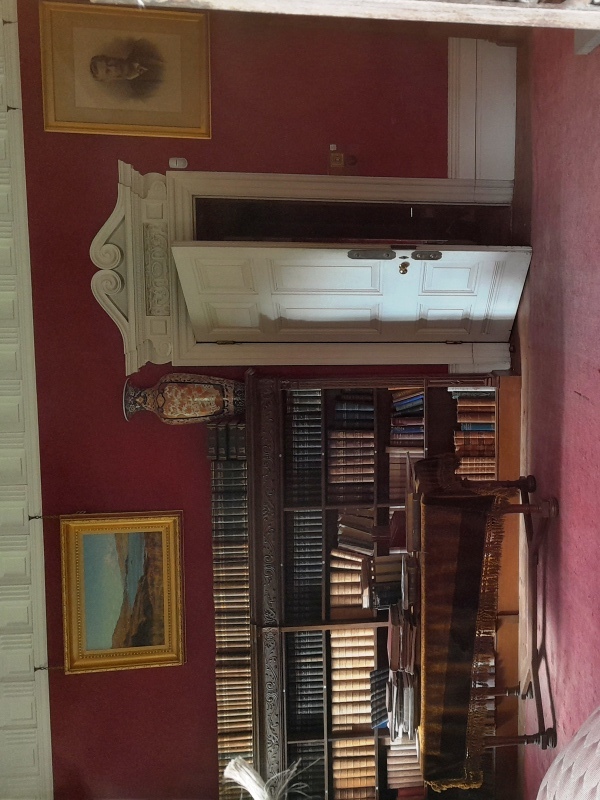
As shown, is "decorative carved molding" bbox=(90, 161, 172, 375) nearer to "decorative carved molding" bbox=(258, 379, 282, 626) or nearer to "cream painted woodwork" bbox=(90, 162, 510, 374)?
"cream painted woodwork" bbox=(90, 162, 510, 374)

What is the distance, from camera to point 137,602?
3.18 meters

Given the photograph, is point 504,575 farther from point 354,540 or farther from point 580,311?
point 580,311

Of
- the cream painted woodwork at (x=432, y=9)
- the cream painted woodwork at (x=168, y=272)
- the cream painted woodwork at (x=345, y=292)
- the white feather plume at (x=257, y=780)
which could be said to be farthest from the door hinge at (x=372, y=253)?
the white feather plume at (x=257, y=780)

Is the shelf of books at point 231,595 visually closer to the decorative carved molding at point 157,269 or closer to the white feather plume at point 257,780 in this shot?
the white feather plume at point 257,780

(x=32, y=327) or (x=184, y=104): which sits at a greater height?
(x=184, y=104)

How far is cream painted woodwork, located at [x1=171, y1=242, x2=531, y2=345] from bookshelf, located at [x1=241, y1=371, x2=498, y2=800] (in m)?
0.26

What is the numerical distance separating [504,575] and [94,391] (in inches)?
93.1

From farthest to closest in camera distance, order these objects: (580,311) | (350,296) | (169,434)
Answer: (169,434) → (350,296) → (580,311)

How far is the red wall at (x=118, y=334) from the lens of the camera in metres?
3.05

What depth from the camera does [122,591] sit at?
3178mm

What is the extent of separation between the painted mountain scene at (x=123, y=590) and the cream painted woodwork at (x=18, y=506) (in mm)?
256

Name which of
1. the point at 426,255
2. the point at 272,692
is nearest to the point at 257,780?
the point at 272,692

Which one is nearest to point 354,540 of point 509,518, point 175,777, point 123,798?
point 509,518

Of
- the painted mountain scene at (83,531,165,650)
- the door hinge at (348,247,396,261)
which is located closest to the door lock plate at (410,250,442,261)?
the door hinge at (348,247,396,261)
